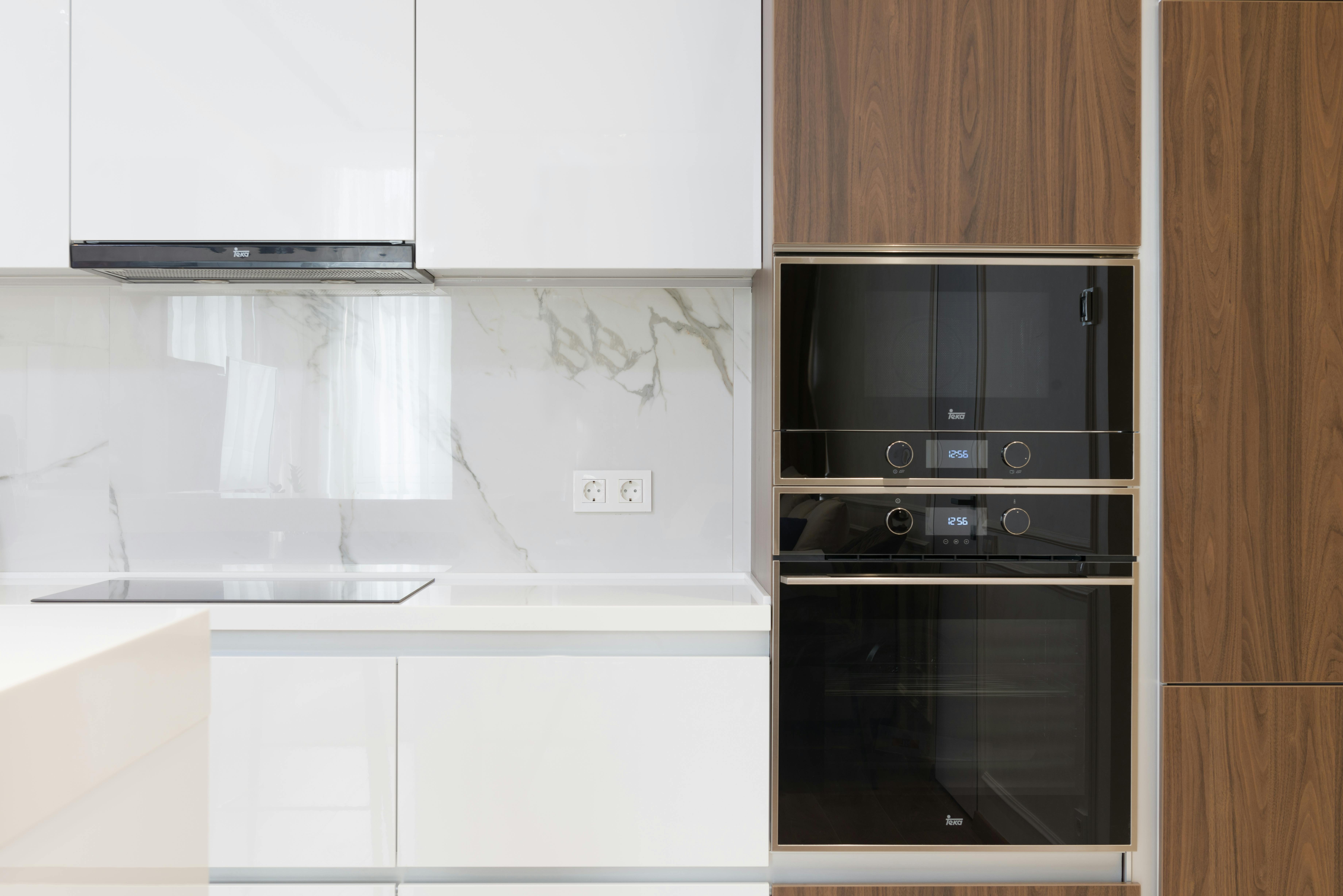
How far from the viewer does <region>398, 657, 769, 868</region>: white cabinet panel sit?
1.42 meters

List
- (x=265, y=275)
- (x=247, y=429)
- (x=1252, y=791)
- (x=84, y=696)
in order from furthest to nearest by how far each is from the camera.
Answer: (x=247, y=429) → (x=265, y=275) → (x=1252, y=791) → (x=84, y=696)

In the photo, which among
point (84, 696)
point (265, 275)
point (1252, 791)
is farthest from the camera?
point (265, 275)

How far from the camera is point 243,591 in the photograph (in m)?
1.62

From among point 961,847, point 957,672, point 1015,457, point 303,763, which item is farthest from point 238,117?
point 961,847

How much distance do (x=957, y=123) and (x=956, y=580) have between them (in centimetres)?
79

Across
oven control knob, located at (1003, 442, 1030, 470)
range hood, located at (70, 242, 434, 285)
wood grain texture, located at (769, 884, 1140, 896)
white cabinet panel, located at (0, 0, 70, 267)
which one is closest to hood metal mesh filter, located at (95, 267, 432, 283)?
range hood, located at (70, 242, 434, 285)

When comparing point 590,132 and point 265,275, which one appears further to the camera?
point 265,275

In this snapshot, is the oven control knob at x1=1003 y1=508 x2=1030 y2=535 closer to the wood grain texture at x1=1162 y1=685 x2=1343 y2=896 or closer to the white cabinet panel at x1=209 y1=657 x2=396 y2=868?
the wood grain texture at x1=1162 y1=685 x2=1343 y2=896

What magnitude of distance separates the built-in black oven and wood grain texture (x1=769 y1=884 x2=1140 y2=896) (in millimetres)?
691

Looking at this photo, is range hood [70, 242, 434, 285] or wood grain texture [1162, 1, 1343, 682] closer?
wood grain texture [1162, 1, 1343, 682]

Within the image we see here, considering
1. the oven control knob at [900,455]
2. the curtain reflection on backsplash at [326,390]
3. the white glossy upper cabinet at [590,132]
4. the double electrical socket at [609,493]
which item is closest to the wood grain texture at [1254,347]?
the oven control knob at [900,455]

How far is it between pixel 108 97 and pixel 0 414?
799 millimetres

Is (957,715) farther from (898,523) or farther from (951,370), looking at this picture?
(951,370)

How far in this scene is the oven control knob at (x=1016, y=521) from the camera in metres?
1.44
